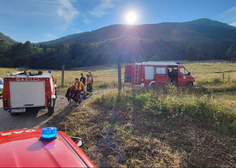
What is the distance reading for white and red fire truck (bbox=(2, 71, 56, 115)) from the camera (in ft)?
17.8

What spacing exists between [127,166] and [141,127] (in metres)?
1.57

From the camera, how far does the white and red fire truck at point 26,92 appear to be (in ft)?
17.8

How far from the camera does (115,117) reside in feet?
16.1

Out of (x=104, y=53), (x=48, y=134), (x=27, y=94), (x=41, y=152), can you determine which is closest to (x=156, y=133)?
(x=48, y=134)

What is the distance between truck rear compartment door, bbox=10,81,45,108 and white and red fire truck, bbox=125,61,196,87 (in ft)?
20.4

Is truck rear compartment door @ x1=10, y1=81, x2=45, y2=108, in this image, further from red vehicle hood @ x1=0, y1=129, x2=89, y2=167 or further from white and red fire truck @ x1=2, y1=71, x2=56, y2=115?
red vehicle hood @ x1=0, y1=129, x2=89, y2=167

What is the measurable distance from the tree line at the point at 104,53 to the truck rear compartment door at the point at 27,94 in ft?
186

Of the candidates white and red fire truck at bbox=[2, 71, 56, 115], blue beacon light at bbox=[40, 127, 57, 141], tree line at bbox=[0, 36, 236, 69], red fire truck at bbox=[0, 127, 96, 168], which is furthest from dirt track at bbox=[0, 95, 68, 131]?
tree line at bbox=[0, 36, 236, 69]

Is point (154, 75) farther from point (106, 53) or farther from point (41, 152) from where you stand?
point (106, 53)

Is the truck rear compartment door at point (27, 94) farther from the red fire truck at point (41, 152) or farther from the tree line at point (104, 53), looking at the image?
the tree line at point (104, 53)

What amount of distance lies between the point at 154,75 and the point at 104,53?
65.0 metres

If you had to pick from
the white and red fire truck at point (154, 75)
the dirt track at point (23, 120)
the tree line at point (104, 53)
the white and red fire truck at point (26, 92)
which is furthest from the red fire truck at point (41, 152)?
the tree line at point (104, 53)

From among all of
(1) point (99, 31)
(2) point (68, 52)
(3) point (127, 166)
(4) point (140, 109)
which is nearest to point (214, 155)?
(3) point (127, 166)

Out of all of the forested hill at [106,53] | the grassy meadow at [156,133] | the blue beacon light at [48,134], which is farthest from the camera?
the forested hill at [106,53]
